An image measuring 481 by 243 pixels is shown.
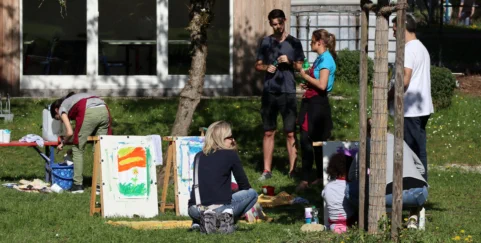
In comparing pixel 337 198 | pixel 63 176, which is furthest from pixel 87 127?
pixel 337 198

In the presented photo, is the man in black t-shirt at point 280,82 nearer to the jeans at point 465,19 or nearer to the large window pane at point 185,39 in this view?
the large window pane at point 185,39

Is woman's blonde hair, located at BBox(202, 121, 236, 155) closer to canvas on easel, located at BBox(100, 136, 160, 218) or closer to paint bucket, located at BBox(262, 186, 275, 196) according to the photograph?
canvas on easel, located at BBox(100, 136, 160, 218)

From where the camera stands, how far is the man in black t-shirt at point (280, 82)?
12.9 meters

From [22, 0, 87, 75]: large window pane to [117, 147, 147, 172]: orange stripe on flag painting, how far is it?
8222 millimetres

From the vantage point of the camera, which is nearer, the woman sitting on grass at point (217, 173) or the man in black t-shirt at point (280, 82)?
the woman sitting on grass at point (217, 173)

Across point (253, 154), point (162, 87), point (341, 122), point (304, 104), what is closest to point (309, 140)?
point (304, 104)

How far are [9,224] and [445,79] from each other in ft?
31.6

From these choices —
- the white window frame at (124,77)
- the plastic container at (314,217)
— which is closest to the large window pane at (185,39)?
the white window frame at (124,77)

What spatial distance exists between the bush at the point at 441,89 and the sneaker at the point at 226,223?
8.63m

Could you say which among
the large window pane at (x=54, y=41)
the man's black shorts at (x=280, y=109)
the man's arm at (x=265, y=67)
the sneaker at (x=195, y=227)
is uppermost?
the large window pane at (x=54, y=41)

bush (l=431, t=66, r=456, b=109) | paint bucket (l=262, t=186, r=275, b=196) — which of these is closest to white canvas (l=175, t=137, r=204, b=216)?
paint bucket (l=262, t=186, r=275, b=196)

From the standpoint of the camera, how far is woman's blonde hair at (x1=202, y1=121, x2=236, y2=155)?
9508 millimetres

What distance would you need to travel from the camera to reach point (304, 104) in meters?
12.5

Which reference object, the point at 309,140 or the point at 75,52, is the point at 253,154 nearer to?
the point at 309,140
